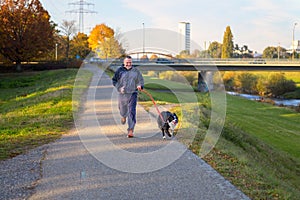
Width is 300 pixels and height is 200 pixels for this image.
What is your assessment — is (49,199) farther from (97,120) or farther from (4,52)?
(4,52)

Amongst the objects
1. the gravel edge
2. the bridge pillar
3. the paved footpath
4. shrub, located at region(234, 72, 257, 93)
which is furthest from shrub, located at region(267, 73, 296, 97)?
the gravel edge

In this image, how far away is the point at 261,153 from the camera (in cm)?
1527

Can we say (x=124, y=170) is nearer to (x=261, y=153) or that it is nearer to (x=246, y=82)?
(x=261, y=153)

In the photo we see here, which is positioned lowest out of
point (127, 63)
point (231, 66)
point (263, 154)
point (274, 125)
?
point (274, 125)

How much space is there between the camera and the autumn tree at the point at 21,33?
176 feet

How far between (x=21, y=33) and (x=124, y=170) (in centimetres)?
5305

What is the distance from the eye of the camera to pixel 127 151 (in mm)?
8531

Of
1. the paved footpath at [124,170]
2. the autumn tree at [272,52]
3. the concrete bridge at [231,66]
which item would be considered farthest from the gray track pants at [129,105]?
the autumn tree at [272,52]

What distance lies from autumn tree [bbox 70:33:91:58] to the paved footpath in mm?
66759

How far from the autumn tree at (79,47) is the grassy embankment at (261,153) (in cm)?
3838

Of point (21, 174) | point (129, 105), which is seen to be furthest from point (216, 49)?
point (21, 174)

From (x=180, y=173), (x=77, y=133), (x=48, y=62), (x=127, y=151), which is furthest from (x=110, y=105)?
(x=48, y=62)

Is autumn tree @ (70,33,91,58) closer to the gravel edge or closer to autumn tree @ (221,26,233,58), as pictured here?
autumn tree @ (221,26,233,58)

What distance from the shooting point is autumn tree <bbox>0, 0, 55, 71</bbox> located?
53.6 metres
